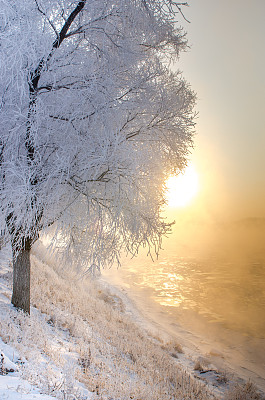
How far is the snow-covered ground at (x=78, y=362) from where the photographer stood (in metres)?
3.73

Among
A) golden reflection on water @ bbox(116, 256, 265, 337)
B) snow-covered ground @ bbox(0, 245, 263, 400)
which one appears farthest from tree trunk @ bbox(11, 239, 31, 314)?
golden reflection on water @ bbox(116, 256, 265, 337)

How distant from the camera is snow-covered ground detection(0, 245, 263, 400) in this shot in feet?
12.2

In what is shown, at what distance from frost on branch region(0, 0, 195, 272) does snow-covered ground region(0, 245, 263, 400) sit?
6.60 feet

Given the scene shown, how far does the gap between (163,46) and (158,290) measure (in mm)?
23593

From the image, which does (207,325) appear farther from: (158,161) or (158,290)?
(158,161)

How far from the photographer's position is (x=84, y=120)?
200 inches

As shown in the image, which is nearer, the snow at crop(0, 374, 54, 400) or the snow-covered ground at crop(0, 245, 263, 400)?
the snow at crop(0, 374, 54, 400)

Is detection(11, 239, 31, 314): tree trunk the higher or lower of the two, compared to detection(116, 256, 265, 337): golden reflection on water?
higher

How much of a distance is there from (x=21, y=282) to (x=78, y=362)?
2.55m

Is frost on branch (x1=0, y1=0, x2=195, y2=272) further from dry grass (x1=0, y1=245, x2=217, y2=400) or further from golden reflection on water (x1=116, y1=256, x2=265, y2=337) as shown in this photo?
golden reflection on water (x1=116, y1=256, x2=265, y2=337)

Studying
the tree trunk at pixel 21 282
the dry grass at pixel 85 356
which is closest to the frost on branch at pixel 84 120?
the tree trunk at pixel 21 282

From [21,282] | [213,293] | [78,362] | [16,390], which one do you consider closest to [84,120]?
[16,390]

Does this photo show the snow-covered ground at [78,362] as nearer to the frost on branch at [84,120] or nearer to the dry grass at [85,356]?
the dry grass at [85,356]

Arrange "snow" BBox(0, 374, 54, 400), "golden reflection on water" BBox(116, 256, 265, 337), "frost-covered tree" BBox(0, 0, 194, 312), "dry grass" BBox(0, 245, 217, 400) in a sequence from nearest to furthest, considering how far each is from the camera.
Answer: "snow" BBox(0, 374, 54, 400) < "dry grass" BBox(0, 245, 217, 400) < "frost-covered tree" BBox(0, 0, 194, 312) < "golden reflection on water" BBox(116, 256, 265, 337)
